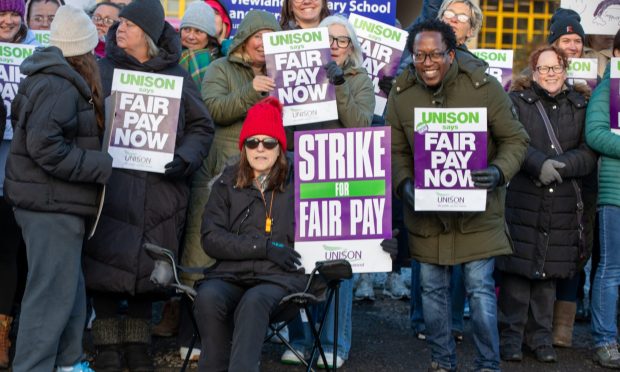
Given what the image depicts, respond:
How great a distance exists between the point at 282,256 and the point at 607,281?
2483 mm

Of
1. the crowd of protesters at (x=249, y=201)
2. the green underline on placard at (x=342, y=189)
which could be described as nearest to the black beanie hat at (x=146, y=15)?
the crowd of protesters at (x=249, y=201)

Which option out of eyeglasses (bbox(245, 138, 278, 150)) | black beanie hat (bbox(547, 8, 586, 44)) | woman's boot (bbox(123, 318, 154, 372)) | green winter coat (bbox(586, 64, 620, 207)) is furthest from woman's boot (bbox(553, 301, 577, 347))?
woman's boot (bbox(123, 318, 154, 372))

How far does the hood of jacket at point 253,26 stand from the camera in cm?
736

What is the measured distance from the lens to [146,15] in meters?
7.11

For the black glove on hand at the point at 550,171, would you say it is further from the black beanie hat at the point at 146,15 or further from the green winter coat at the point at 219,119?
the black beanie hat at the point at 146,15

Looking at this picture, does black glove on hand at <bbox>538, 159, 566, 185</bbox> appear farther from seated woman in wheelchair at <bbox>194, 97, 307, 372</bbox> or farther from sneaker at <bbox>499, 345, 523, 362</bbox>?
seated woman in wheelchair at <bbox>194, 97, 307, 372</bbox>

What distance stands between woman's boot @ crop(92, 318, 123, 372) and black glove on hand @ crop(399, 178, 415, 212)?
1894mm

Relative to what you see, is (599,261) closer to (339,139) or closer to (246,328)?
(339,139)

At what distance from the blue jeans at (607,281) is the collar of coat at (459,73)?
1.42 m

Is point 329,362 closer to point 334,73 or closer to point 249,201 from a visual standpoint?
point 249,201

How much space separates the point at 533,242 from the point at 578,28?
190 cm

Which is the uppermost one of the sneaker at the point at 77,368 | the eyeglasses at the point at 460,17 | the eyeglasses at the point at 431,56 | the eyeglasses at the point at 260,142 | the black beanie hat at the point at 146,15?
the eyeglasses at the point at 460,17

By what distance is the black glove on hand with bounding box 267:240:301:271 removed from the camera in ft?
20.9

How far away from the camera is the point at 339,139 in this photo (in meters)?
6.55
